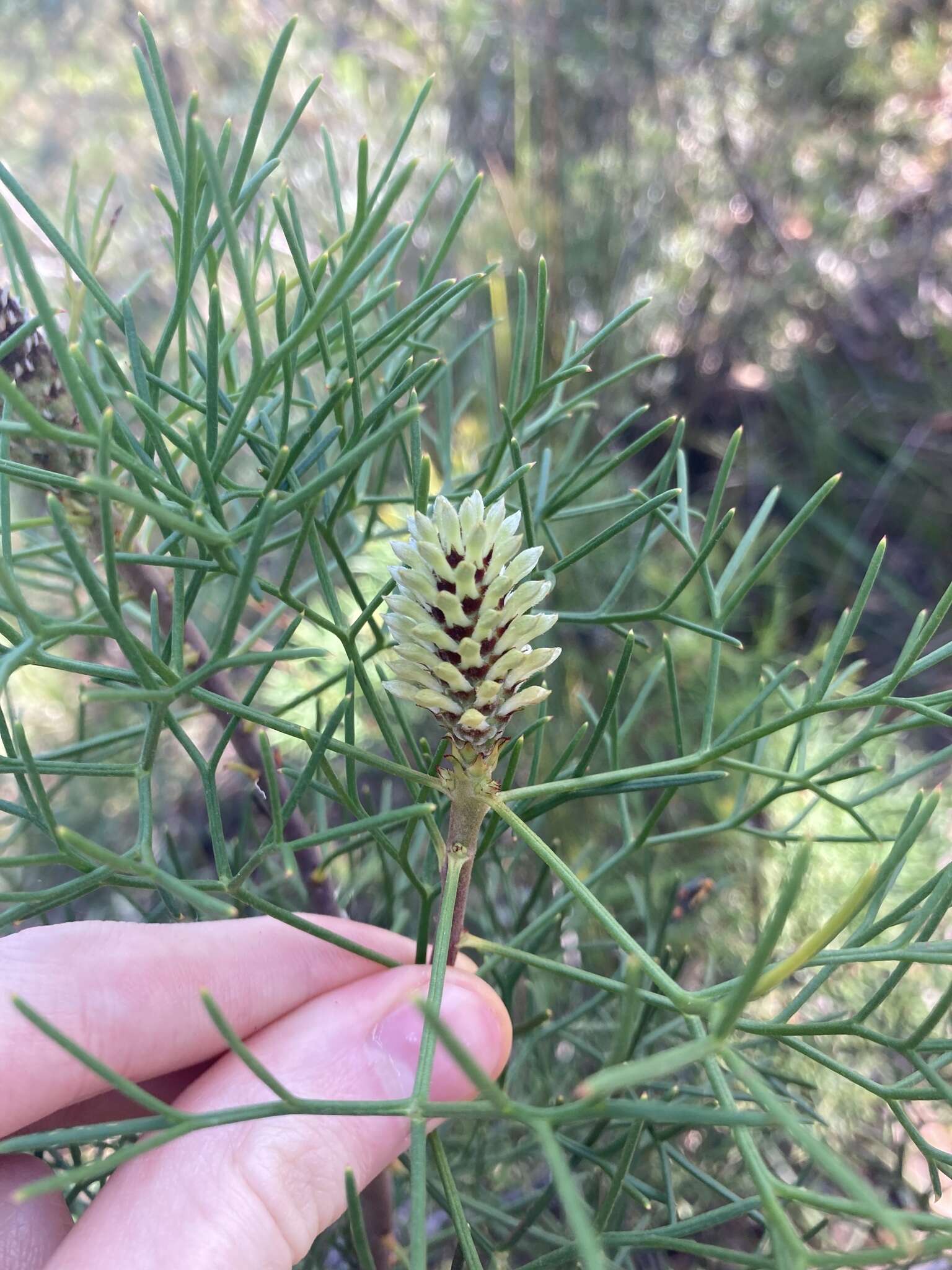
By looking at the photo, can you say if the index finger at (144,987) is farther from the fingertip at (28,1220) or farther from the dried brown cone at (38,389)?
the dried brown cone at (38,389)

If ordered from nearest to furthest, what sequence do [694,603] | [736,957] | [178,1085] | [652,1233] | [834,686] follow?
[652,1233] → [834,686] → [178,1085] → [736,957] → [694,603]

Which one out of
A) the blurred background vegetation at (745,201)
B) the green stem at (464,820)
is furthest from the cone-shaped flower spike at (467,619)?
the blurred background vegetation at (745,201)

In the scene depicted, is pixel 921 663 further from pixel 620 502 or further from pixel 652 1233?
pixel 652 1233

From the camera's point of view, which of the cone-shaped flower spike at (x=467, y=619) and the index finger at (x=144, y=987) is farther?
the index finger at (x=144, y=987)

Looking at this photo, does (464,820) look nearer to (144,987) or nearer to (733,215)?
(144,987)

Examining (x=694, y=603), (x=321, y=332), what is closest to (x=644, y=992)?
(x=321, y=332)

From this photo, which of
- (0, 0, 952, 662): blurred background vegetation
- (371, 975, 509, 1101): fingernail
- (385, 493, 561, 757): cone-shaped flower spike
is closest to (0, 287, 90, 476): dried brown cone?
(385, 493, 561, 757): cone-shaped flower spike
